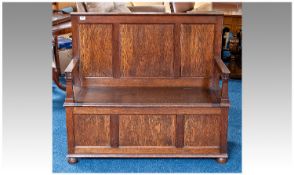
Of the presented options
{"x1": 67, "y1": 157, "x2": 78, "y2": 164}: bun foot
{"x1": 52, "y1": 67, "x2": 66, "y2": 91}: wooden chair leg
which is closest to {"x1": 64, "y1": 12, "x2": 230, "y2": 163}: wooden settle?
{"x1": 67, "y1": 157, "x2": 78, "y2": 164}: bun foot

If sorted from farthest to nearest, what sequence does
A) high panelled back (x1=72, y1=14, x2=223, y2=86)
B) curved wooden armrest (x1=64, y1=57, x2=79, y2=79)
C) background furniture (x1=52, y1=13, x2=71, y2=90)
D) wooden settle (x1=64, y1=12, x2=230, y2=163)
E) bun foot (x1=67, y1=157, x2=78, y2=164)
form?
background furniture (x1=52, y1=13, x2=71, y2=90)
high panelled back (x1=72, y1=14, x2=223, y2=86)
bun foot (x1=67, y1=157, x2=78, y2=164)
wooden settle (x1=64, y1=12, x2=230, y2=163)
curved wooden armrest (x1=64, y1=57, x2=79, y2=79)

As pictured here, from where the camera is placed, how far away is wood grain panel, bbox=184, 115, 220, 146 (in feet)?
8.52

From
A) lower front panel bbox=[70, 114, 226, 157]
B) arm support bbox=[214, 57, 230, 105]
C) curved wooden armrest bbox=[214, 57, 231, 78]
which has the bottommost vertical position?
lower front panel bbox=[70, 114, 226, 157]

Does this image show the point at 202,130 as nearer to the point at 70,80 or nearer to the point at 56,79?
the point at 70,80

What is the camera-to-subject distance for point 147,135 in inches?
104

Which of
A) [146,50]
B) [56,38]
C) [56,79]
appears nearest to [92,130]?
[146,50]

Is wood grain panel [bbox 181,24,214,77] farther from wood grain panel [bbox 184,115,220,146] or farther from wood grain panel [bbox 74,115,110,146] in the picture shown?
wood grain panel [bbox 74,115,110,146]

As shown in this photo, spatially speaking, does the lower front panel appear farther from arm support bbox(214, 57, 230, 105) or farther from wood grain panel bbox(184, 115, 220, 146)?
arm support bbox(214, 57, 230, 105)

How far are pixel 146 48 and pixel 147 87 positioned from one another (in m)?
0.24

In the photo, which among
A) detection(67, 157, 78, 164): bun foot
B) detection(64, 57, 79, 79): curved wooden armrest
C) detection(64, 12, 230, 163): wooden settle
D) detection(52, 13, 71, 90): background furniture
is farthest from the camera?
detection(52, 13, 71, 90): background furniture

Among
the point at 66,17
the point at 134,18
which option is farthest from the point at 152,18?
the point at 66,17

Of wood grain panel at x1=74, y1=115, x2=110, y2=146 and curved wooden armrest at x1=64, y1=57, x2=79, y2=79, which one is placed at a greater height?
curved wooden armrest at x1=64, y1=57, x2=79, y2=79

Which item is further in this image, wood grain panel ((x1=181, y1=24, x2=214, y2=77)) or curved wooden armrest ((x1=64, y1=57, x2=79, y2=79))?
wood grain panel ((x1=181, y1=24, x2=214, y2=77))

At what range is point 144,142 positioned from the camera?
266cm
